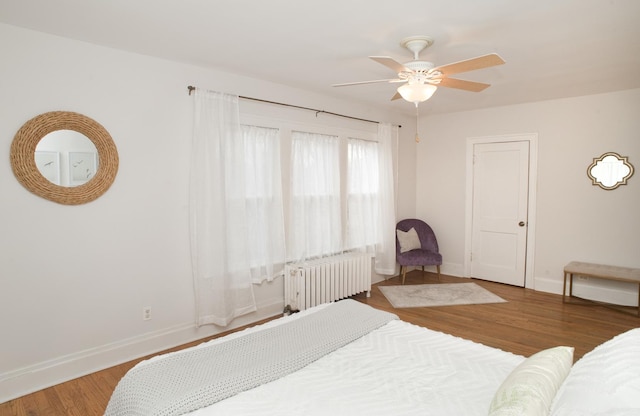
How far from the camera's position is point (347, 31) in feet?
8.30

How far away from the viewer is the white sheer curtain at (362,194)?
485cm

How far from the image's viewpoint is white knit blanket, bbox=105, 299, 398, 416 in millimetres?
1491

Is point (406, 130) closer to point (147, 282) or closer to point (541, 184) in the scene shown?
point (541, 184)

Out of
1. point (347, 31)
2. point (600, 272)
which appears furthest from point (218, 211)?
point (600, 272)

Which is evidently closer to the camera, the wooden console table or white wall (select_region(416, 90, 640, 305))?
the wooden console table

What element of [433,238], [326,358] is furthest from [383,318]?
[433,238]

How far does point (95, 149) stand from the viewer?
9.39 feet

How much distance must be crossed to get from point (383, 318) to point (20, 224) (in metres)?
2.56

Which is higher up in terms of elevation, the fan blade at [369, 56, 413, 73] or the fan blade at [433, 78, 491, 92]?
the fan blade at [369, 56, 413, 73]

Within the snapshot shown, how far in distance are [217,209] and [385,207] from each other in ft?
8.34

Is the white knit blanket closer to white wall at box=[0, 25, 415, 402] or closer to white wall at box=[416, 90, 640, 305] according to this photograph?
white wall at box=[0, 25, 415, 402]

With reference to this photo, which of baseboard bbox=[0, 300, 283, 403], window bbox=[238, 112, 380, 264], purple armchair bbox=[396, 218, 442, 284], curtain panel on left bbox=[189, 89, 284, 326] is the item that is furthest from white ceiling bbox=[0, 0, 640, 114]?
purple armchair bbox=[396, 218, 442, 284]

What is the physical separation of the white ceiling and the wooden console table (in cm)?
208

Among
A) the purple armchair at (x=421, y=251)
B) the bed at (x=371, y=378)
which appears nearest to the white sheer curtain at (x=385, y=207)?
the purple armchair at (x=421, y=251)
